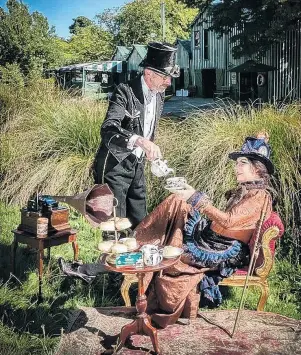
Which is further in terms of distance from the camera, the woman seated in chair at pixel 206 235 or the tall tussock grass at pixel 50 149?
the tall tussock grass at pixel 50 149

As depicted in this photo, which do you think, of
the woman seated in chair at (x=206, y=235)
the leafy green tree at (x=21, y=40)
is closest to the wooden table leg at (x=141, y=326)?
the woman seated in chair at (x=206, y=235)

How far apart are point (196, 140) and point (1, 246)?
7.69 feet

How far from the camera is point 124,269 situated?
2.64 m

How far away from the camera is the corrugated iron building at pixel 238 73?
16.9 meters

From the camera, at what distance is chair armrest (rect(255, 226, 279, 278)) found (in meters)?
3.30

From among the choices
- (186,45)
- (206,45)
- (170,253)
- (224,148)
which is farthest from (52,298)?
(186,45)

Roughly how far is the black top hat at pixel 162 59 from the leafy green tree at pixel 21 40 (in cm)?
1937

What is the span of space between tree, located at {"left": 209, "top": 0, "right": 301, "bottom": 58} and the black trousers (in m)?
9.10

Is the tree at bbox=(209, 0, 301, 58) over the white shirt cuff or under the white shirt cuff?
over

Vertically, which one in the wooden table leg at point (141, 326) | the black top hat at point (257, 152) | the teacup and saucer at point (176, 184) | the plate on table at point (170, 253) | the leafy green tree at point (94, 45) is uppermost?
the leafy green tree at point (94, 45)

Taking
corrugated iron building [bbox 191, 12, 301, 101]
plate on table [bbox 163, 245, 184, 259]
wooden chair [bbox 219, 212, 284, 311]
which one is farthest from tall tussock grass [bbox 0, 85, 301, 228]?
corrugated iron building [bbox 191, 12, 301, 101]

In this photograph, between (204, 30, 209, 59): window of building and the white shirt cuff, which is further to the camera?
(204, 30, 209, 59): window of building

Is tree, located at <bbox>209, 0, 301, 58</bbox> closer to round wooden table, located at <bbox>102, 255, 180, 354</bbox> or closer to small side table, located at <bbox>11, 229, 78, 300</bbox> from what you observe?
small side table, located at <bbox>11, 229, 78, 300</bbox>

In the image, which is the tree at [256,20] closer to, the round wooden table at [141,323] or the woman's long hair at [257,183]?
the woman's long hair at [257,183]
